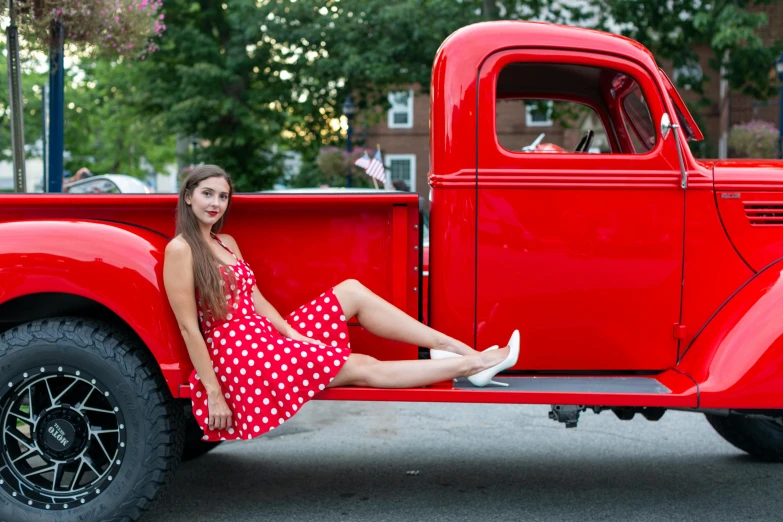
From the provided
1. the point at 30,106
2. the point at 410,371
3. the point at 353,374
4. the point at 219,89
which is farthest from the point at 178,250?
the point at 30,106

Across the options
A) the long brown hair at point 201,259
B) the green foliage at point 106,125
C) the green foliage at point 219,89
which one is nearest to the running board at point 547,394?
the long brown hair at point 201,259

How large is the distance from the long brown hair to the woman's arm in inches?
1.6

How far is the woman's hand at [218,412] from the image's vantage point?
3309 mm

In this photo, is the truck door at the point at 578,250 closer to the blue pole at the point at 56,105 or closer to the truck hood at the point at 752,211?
the truck hood at the point at 752,211

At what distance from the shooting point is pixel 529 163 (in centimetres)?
368

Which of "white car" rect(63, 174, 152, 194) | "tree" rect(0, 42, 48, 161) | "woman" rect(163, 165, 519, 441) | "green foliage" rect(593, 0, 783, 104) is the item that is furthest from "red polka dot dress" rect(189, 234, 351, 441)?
"tree" rect(0, 42, 48, 161)

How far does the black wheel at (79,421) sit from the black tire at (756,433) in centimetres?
303

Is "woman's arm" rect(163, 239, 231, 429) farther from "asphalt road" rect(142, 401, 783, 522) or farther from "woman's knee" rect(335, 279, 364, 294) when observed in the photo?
"asphalt road" rect(142, 401, 783, 522)

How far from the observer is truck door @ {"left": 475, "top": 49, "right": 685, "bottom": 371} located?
3646 millimetres

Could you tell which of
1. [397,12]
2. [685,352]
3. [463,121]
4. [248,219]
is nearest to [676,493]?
[685,352]

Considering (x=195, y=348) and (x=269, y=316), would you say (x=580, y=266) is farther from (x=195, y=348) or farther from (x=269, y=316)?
(x=195, y=348)

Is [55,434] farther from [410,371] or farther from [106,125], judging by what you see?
[106,125]

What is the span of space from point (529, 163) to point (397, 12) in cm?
1440

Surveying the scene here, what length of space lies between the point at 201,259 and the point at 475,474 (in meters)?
2.07
